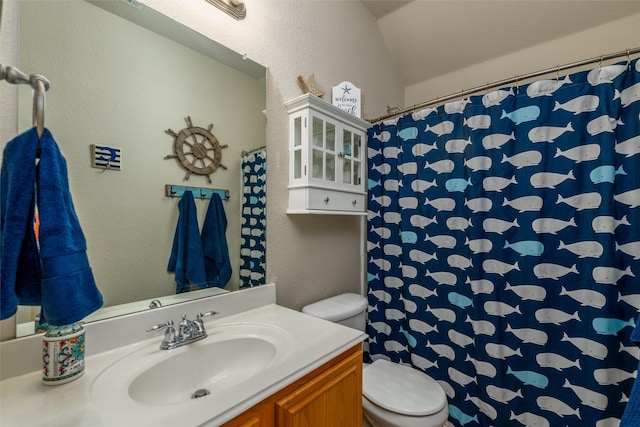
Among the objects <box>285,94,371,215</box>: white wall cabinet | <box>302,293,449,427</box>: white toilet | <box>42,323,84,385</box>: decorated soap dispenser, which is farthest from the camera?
→ <box>285,94,371,215</box>: white wall cabinet

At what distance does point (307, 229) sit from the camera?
1507 mm

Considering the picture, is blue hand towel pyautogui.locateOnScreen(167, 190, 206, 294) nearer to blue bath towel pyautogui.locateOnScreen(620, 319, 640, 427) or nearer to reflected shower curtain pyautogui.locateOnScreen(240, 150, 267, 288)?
reflected shower curtain pyautogui.locateOnScreen(240, 150, 267, 288)

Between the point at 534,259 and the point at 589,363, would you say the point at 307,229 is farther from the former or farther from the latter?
the point at 589,363

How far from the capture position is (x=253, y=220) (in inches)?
48.9

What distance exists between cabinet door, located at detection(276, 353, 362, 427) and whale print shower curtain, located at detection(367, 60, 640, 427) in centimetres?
85

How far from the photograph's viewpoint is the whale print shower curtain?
44.7 inches

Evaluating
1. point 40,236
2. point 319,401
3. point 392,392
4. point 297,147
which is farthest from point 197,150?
point 392,392

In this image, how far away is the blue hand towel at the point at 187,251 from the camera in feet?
3.29

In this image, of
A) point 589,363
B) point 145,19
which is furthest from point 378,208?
point 145,19

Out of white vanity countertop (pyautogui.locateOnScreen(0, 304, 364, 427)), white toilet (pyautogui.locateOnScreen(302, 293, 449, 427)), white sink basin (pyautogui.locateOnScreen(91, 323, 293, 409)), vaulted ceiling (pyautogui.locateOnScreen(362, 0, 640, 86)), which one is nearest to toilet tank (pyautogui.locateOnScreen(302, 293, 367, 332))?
white toilet (pyautogui.locateOnScreen(302, 293, 449, 427))

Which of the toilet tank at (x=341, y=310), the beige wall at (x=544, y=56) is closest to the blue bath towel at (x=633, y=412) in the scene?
the toilet tank at (x=341, y=310)

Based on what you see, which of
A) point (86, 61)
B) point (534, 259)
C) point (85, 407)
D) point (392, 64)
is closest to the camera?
point (85, 407)

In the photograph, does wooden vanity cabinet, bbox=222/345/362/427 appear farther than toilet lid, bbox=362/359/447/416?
No

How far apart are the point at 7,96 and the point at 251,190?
2.48ft
